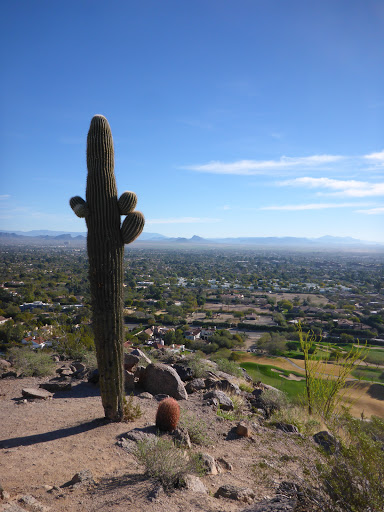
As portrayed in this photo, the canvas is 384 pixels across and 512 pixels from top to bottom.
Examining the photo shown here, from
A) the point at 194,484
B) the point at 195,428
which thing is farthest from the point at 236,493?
the point at 195,428

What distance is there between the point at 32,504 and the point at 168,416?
2.75 meters

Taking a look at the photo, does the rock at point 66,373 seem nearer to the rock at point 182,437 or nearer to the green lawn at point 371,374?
the rock at point 182,437

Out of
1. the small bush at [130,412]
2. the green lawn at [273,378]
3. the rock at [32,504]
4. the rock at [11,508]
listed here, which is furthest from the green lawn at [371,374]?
the rock at [11,508]

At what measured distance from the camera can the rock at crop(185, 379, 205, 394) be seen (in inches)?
348

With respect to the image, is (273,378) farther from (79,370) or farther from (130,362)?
(79,370)

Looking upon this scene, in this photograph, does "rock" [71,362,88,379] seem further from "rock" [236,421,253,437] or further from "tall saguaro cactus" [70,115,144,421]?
"rock" [236,421,253,437]

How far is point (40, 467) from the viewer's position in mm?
4668

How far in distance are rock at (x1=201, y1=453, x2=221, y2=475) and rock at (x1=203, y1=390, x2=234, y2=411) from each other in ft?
8.81

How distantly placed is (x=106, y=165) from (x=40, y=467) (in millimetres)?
4975

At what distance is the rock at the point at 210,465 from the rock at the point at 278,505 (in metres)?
1.45

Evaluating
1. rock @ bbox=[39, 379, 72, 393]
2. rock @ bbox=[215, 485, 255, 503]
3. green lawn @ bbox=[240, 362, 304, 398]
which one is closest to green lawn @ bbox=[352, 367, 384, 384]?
green lawn @ bbox=[240, 362, 304, 398]

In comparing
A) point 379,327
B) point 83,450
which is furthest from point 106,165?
point 379,327

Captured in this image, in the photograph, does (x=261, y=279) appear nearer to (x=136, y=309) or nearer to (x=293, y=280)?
(x=293, y=280)

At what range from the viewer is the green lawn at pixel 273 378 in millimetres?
13656
